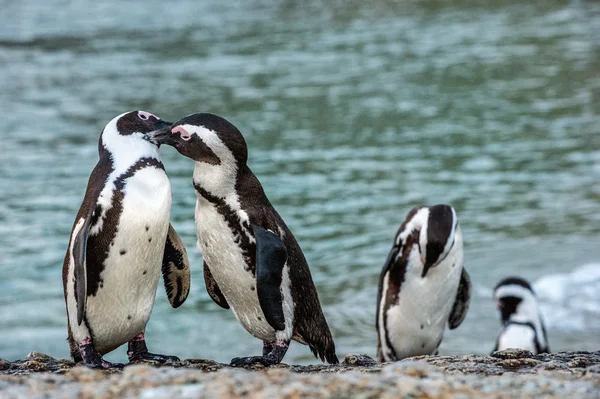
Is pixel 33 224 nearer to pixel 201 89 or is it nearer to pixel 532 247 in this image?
pixel 532 247

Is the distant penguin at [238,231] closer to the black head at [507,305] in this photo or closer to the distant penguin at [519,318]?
the distant penguin at [519,318]

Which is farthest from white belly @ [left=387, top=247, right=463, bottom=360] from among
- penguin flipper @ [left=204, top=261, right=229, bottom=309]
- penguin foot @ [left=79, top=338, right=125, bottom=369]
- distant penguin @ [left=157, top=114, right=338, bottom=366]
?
penguin foot @ [left=79, top=338, right=125, bottom=369]

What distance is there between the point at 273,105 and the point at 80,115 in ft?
9.77

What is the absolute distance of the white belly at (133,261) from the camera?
4125 mm

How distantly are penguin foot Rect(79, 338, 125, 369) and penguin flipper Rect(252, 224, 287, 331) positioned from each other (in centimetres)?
64

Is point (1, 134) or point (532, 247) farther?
point (1, 134)

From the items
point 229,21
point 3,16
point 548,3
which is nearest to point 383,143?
point 229,21

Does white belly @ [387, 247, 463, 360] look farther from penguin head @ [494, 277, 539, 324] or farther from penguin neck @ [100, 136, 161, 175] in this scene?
penguin neck @ [100, 136, 161, 175]

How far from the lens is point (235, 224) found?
419cm

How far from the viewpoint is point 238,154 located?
420 cm

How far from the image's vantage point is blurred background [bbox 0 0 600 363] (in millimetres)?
8867

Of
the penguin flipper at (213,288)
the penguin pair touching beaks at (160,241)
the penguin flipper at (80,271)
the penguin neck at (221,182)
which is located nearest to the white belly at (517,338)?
the penguin flipper at (213,288)

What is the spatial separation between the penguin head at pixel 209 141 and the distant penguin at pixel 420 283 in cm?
203

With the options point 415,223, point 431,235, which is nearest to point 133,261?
point 431,235
